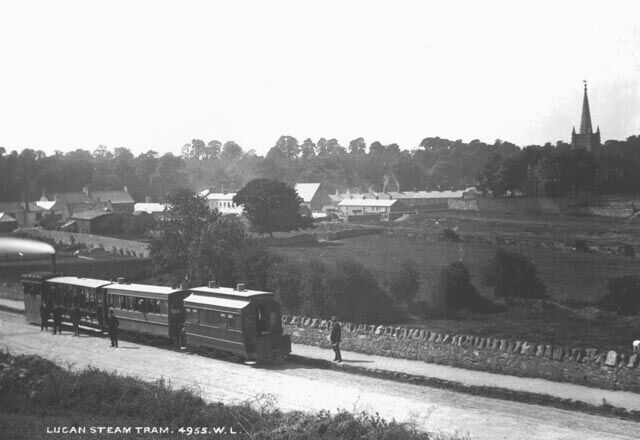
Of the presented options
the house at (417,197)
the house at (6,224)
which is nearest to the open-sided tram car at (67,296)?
the house at (6,224)

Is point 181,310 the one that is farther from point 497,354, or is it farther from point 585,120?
point 585,120

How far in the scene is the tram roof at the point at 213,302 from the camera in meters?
22.1

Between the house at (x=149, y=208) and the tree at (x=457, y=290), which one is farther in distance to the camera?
the house at (x=149, y=208)

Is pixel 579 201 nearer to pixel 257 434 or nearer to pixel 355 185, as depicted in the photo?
pixel 257 434

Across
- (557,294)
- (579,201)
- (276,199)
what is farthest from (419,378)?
(276,199)

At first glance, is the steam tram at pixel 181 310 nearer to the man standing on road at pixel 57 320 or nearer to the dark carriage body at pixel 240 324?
the dark carriage body at pixel 240 324

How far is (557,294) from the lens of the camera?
108 ft

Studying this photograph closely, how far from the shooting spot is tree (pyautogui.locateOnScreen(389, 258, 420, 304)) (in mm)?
33625

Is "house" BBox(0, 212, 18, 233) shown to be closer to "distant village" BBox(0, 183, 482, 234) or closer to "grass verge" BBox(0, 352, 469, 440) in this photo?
"distant village" BBox(0, 183, 482, 234)

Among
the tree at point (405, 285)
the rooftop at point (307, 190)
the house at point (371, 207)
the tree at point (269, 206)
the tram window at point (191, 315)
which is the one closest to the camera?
the tram window at point (191, 315)

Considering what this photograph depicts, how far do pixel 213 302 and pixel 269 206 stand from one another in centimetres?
4115

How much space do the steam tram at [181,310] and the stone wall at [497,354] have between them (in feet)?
8.98

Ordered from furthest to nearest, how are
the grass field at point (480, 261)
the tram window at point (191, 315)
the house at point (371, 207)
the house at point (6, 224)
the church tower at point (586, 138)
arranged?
the house at point (371, 207)
the house at point (6, 224)
the church tower at point (586, 138)
the grass field at point (480, 261)
the tram window at point (191, 315)

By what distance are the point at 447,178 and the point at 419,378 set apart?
204 feet
